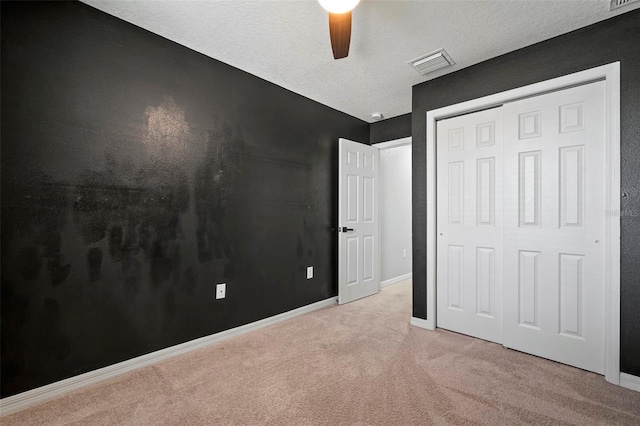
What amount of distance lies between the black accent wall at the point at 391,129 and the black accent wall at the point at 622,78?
1163 millimetres

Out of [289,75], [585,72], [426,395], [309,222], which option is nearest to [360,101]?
[289,75]

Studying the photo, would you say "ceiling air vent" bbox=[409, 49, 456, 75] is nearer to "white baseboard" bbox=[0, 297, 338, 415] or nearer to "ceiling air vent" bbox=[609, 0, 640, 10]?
"ceiling air vent" bbox=[609, 0, 640, 10]

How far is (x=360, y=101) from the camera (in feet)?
11.3

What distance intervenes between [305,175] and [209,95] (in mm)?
1308

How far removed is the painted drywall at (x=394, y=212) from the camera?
459cm

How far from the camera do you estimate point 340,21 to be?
5.22ft

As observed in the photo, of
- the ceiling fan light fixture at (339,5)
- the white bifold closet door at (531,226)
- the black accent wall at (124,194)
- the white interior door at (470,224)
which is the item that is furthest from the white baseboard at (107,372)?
the ceiling fan light fixture at (339,5)

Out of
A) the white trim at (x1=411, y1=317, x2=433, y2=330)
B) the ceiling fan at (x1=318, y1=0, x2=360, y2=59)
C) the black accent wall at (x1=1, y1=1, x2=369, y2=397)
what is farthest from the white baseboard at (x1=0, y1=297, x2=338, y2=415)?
the ceiling fan at (x1=318, y1=0, x2=360, y2=59)

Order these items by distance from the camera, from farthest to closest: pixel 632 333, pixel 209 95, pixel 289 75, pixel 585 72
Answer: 1. pixel 289 75
2. pixel 209 95
3. pixel 585 72
4. pixel 632 333

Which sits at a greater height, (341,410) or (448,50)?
(448,50)

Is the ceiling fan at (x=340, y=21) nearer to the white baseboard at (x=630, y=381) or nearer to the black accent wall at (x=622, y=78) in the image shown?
the black accent wall at (x=622, y=78)

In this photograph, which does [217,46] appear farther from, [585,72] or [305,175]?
[585,72]

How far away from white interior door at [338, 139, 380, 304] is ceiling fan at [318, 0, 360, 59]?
193 cm

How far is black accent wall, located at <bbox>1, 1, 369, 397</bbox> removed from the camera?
1721 millimetres
